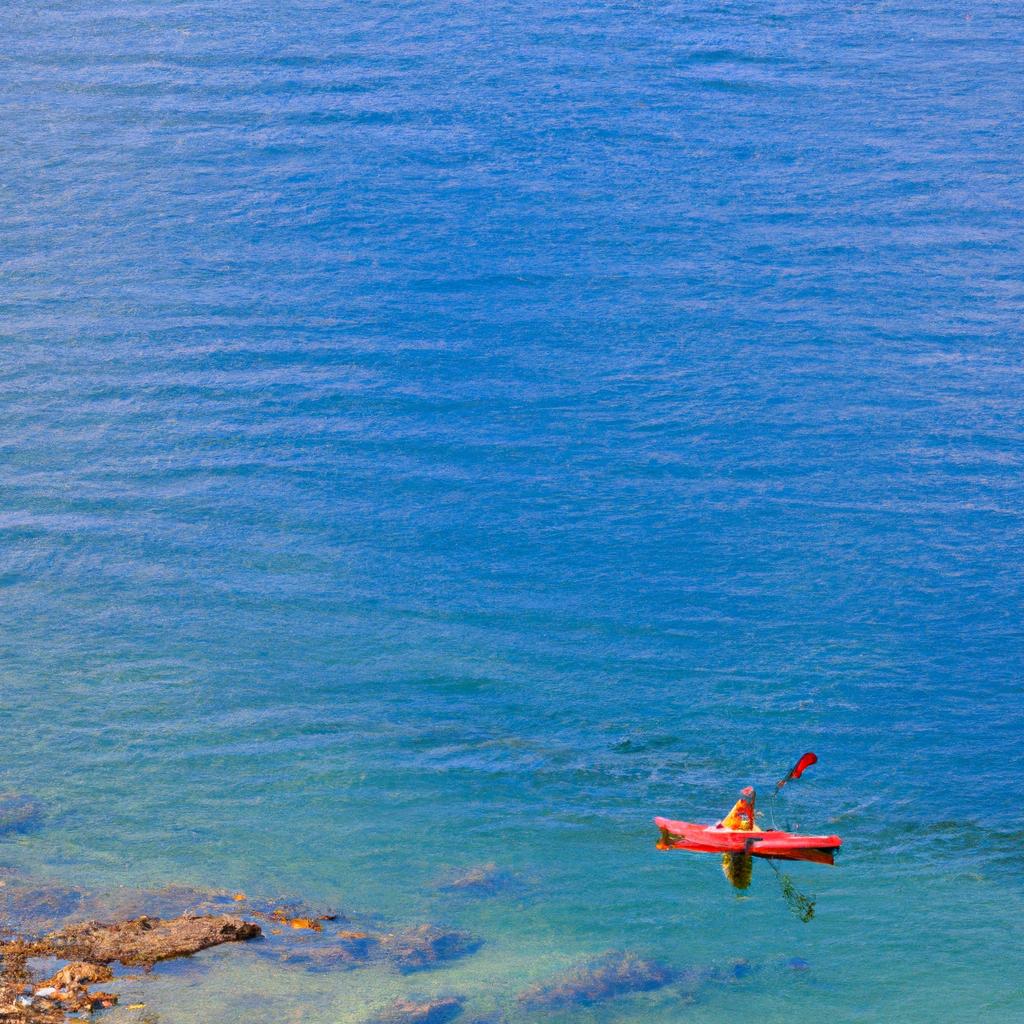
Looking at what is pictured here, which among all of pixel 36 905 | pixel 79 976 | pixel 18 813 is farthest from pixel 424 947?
pixel 18 813

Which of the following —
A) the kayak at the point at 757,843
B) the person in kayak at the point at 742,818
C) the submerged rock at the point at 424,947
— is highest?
the person in kayak at the point at 742,818

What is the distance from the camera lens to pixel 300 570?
13.4 m

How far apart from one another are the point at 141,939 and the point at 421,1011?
1.78 m

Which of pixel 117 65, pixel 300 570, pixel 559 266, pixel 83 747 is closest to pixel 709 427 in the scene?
pixel 559 266

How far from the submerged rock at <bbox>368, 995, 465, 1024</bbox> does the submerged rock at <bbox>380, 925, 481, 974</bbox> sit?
1.29ft

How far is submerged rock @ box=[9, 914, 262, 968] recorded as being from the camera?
797 centimetres

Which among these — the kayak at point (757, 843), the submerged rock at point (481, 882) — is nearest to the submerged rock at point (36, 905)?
the submerged rock at point (481, 882)

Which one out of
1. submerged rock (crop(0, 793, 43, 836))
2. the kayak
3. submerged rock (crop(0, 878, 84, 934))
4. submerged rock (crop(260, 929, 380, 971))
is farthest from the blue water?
the kayak

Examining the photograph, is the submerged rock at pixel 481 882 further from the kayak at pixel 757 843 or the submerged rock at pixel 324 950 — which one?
the kayak at pixel 757 843

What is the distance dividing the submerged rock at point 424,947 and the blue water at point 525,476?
16 centimetres

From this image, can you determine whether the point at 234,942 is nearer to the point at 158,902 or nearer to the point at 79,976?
the point at 158,902

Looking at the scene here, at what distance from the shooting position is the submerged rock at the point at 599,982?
8.20 meters

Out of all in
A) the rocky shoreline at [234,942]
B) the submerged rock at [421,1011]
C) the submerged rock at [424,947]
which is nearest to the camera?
the rocky shoreline at [234,942]

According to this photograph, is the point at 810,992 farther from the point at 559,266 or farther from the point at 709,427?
the point at 559,266
